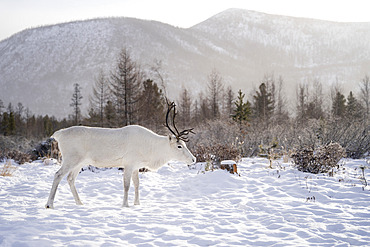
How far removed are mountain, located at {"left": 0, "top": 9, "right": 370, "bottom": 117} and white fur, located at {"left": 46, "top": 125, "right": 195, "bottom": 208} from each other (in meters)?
106

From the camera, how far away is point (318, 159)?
307 inches

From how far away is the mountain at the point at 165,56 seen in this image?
128 metres

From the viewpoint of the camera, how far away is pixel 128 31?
17125 cm

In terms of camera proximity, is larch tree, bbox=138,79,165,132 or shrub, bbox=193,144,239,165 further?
larch tree, bbox=138,79,165,132

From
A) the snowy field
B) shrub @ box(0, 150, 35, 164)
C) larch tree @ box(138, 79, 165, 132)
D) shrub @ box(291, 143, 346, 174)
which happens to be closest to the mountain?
larch tree @ box(138, 79, 165, 132)

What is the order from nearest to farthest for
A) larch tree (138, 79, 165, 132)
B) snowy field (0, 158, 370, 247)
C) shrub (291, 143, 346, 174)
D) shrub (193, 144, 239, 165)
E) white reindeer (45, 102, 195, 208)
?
1. snowy field (0, 158, 370, 247)
2. white reindeer (45, 102, 195, 208)
3. shrub (291, 143, 346, 174)
4. shrub (193, 144, 239, 165)
5. larch tree (138, 79, 165, 132)

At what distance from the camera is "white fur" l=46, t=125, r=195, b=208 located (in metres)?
5.46

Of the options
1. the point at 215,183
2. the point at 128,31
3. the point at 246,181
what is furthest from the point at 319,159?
the point at 128,31

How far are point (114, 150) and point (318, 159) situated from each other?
5638 millimetres

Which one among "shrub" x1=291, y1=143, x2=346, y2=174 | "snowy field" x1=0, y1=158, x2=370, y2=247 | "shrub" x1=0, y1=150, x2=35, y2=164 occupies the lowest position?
"snowy field" x1=0, y1=158, x2=370, y2=247

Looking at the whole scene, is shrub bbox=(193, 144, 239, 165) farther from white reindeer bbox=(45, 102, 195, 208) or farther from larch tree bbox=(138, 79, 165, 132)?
larch tree bbox=(138, 79, 165, 132)

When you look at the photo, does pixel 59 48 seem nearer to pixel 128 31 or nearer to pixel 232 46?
pixel 128 31

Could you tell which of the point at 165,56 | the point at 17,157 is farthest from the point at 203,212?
the point at 165,56

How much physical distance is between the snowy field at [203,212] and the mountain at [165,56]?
345 feet
